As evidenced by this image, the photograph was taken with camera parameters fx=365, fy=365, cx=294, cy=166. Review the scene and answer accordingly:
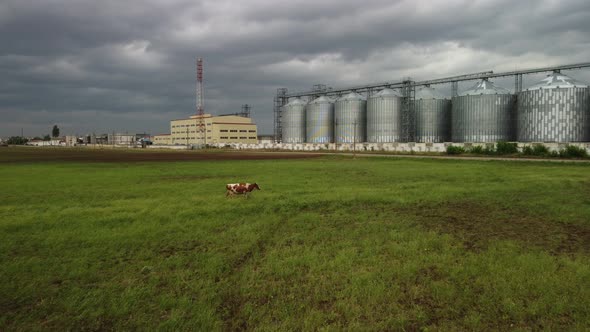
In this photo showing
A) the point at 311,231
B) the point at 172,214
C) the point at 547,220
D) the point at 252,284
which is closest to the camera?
the point at 252,284

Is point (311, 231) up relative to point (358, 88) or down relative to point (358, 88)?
down

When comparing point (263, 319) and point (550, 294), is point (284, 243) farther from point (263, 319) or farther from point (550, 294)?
point (550, 294)

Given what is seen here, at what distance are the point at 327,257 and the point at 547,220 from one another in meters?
8.28

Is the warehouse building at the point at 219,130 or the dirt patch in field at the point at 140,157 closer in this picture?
the dirt patch in field at the point at 140,157

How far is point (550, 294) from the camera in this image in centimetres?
640

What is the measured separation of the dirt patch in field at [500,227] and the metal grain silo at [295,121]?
303 feet

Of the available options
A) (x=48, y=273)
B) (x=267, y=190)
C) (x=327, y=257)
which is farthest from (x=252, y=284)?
(x=267, y=190)

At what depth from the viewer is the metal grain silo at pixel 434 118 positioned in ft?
273

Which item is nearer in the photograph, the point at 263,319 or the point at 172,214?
the point at 263,319

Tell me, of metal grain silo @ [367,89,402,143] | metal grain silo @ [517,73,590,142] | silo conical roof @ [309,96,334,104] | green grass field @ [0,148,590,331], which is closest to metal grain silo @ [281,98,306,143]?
silo conical roof @ [309,96,334,104]

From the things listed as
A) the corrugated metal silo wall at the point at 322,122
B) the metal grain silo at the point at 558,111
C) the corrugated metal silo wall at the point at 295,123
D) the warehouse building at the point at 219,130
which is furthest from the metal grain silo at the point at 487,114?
the warehouse building at the point at 219,130

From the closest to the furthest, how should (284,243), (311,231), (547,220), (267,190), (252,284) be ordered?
(252,284) → (284,243) → (311,231) → (547,220) → (267,190)

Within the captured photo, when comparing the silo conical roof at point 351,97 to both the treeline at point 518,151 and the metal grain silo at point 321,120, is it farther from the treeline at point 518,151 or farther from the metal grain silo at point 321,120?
the treeline at point 518,151

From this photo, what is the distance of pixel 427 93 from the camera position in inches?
3346
